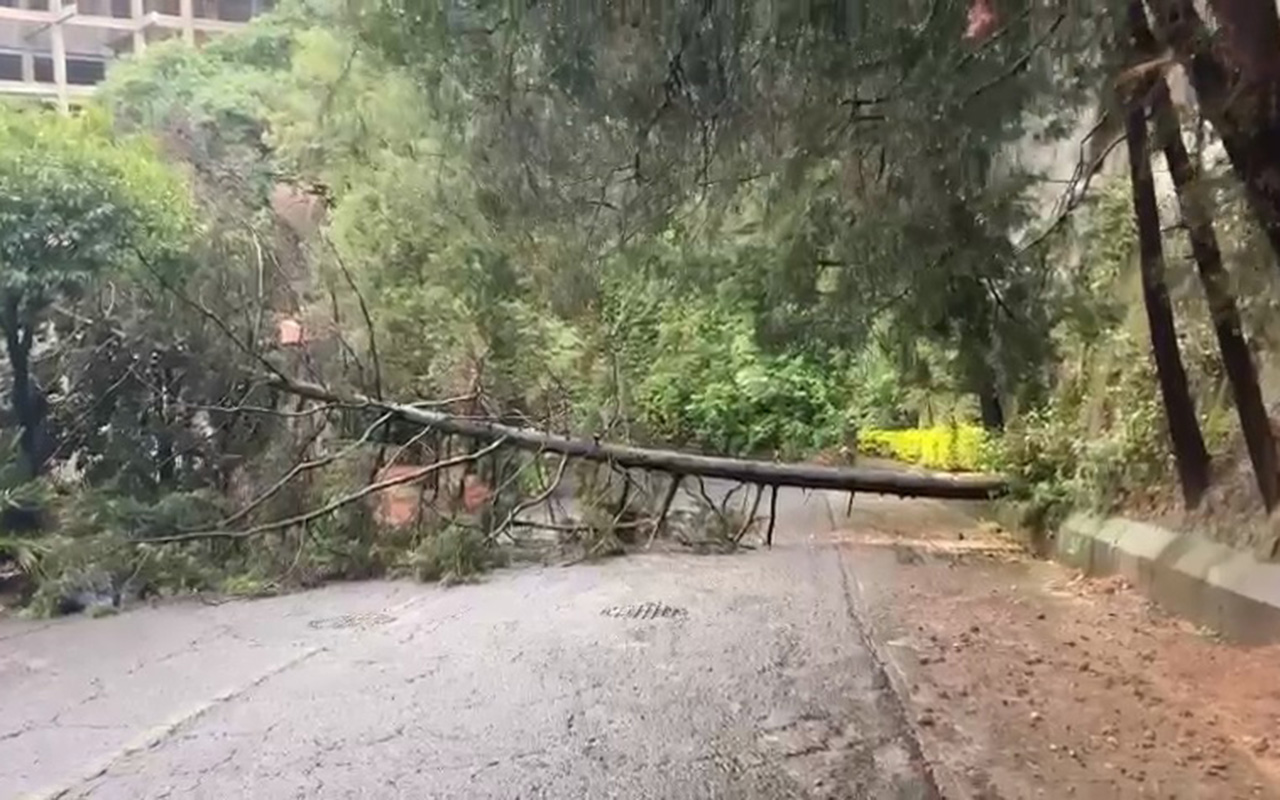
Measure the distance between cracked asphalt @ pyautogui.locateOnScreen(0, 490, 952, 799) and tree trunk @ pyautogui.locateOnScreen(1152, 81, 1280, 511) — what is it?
6.60ft

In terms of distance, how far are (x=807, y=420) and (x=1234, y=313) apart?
31.2 feet

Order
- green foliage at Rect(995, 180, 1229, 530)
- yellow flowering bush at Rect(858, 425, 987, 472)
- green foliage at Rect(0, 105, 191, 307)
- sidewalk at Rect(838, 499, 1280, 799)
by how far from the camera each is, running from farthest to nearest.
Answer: yellow flowering bush at Rect(858, 425, 987, 472) → green foliage at Rect(0, 105, 191, 307) → green foliage at Rect(995, 180, 1229, 530) → sidewalk at Rect(838, 499, 1280, 799)

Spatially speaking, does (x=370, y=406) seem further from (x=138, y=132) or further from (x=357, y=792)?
(x=357, y=792)

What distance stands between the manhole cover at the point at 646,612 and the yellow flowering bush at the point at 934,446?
484cm

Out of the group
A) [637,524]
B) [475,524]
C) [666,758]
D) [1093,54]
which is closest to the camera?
[666,758]

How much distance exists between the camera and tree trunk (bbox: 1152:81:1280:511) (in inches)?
189

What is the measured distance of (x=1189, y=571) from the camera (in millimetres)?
5891

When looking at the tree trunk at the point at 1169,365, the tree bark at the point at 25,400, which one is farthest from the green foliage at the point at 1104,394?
the tree bark at the point at 25,400

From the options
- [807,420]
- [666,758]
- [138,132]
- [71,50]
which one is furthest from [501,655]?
[807,420]

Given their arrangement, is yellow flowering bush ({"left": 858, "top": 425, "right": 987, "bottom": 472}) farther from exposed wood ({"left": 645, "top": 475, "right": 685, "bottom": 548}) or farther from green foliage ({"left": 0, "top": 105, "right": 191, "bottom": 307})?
green foliage ({"left": 0, "top": 105, "right": 191, "bottom": 307})

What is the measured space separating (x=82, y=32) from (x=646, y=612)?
6523 mm

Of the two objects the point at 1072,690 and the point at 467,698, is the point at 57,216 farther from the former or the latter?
the point at 1072,690

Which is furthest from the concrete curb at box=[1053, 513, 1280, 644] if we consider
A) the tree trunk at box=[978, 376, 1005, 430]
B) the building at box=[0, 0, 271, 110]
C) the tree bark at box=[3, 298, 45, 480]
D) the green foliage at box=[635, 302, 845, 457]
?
the tree bark at box=[3, 298, 45, 480]

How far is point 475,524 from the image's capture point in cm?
840
